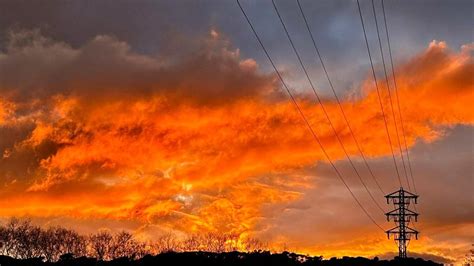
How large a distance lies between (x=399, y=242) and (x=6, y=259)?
52412 mm

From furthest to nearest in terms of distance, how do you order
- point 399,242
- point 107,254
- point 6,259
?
point 107,254
point 399,242
point 6,259

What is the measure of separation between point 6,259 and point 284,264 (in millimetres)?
27767

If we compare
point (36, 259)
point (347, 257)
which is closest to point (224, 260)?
point (347, 257)

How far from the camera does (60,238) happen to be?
13250 cm

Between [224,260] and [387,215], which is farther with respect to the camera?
[387,215]

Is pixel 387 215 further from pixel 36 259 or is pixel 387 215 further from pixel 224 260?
pixel 36 259

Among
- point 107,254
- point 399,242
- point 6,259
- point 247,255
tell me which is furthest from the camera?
point 107,254

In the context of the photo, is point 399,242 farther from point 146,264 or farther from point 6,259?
point 6,259

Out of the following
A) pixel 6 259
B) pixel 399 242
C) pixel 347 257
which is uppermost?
pixel 399 242

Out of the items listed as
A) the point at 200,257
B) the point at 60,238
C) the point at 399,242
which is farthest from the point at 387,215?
the point at 60,238

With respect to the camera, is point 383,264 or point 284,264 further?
point 383,264

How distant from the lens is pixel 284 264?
62594mm

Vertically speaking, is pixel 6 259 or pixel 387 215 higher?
pixel 387 215

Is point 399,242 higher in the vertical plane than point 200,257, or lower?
higher
